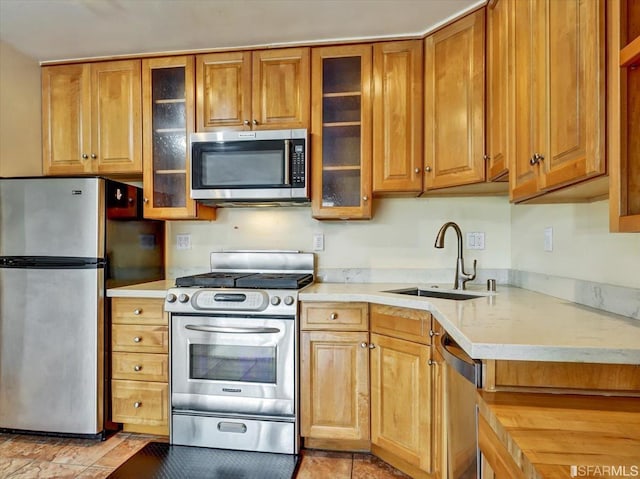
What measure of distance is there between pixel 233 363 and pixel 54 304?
108cm

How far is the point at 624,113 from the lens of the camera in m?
0.87

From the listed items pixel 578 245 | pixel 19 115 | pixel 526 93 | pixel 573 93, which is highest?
pixel 19 115

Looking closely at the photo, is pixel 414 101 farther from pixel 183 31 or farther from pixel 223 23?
pixel 183 31

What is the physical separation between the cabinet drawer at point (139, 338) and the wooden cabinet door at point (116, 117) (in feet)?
3.34

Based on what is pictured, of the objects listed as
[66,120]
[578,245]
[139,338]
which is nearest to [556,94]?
[578,245]

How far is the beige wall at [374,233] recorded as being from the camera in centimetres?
239

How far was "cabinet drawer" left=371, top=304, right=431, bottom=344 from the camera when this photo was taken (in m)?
1.68

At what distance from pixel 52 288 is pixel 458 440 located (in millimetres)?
2181

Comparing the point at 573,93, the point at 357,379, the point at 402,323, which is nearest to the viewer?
the point at 573,93

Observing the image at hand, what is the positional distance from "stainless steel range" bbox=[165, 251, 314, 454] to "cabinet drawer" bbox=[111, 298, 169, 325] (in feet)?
0.42

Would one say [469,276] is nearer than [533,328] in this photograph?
No

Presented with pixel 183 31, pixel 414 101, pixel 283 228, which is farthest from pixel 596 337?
pixel 183 31

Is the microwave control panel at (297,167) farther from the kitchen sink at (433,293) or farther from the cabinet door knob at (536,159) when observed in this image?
the cabinet door knob at (536,159)

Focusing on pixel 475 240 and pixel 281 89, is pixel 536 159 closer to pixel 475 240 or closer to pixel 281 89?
pixel 475 240
